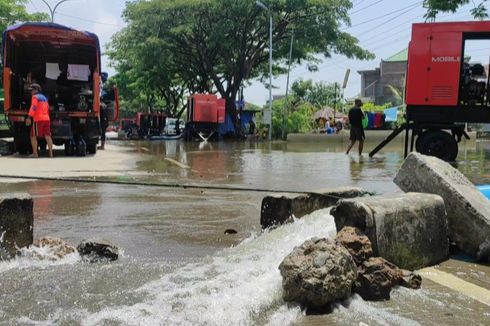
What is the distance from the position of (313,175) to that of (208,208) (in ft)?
12.6

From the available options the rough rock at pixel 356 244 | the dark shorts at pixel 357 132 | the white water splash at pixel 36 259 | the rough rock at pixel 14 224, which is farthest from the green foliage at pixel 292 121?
the rough rock at pixel 356 244

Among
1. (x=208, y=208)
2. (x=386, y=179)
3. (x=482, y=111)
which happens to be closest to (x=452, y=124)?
(x=482, y=111)

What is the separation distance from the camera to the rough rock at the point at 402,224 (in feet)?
14.1

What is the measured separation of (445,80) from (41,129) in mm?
9014

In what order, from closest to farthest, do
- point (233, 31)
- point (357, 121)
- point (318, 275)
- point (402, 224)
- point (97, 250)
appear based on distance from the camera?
point (318, 275) → point (402, 224) → point (97, 250) → point (357, 121) → point (233, 31)

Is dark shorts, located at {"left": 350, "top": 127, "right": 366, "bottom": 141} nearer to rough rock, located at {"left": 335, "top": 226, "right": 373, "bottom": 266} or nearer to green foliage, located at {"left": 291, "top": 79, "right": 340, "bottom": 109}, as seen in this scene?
rough rock, located at {"left": 335, "top": 226, "right": 373, "bottom": 266}

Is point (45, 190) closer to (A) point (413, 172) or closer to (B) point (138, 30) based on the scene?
(A) point (413, 172)

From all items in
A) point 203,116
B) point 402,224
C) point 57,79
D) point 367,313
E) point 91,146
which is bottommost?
point 367,313

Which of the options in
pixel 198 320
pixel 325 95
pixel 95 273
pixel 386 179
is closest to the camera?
pixel 198 320

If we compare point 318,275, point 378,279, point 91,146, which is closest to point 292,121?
point 91,146

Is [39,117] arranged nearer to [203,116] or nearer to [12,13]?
[203,116]

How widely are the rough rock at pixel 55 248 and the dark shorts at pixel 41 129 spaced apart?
29.5 feet

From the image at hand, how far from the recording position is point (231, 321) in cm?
329

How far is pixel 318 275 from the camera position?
11.6 ft
